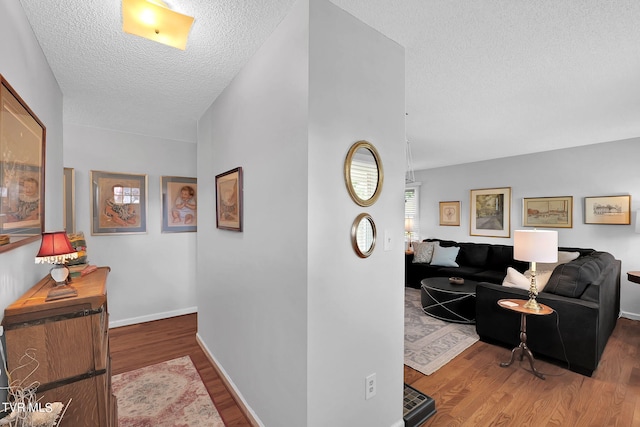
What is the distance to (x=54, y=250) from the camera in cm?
145

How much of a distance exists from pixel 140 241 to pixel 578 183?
6.43 meters

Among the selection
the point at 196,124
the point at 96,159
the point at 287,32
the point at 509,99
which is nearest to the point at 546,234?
the point at 509,99

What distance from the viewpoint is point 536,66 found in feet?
6.75

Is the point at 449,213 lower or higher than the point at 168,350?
higher

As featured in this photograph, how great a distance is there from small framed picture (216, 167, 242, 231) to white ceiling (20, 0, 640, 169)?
0.79 meters

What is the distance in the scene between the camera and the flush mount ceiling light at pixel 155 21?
4.72 ft

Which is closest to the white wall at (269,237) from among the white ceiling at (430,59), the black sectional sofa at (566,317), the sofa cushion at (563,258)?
the white ceiling at (430,59)

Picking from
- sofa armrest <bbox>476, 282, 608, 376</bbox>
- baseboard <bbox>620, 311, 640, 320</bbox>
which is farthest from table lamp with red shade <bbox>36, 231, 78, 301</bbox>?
baseboard <bbox>620, 311, 640, 320</bbox>

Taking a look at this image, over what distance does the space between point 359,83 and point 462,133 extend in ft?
9.13

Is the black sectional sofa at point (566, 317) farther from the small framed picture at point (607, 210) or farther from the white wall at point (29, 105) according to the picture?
the white wall at point (29, 105)

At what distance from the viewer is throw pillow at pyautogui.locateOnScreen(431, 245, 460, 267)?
17.2 ft

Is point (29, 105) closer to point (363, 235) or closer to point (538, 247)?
point (363, 235)

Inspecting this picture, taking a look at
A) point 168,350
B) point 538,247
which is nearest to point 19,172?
point 168,350

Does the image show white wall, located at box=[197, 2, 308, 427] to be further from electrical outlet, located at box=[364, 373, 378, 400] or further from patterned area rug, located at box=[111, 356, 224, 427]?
electrical outlet, located at box=[364, 373, 378, 400]
